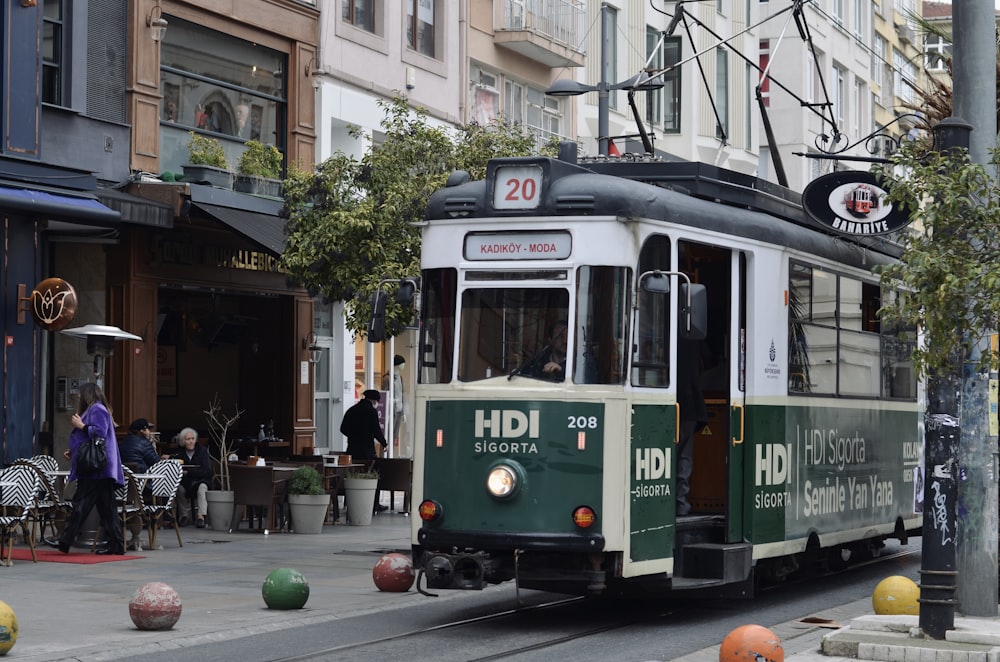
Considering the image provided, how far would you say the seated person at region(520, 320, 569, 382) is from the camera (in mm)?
11586

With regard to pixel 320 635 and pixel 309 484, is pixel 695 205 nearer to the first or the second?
pixel 320 635

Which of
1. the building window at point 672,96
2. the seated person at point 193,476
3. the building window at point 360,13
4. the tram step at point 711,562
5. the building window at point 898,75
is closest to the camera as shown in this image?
the tram step at point 711,562

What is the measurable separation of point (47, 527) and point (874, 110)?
136ft

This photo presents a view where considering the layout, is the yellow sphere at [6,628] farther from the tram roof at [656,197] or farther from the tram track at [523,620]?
the tram roof at [656,197]

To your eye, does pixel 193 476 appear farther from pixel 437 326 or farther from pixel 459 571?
pixel 459 571

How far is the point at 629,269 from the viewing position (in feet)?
38.5

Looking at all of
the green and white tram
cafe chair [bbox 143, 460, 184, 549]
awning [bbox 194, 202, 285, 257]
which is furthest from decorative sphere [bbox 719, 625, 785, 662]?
awning [bbox 194, 202, 285, 257]

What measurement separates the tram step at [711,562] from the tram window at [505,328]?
2.02m

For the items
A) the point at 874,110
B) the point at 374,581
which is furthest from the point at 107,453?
the point at 874,110

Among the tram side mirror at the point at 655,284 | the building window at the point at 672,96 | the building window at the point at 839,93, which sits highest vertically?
the building window at the point at 839,93

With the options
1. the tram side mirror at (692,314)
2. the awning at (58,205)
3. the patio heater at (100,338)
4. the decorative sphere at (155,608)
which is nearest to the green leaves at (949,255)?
the tram side mirror at (692,314)

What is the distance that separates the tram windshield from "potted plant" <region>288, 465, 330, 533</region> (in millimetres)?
8347

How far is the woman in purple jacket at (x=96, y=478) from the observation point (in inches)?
645

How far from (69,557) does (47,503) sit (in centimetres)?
69
